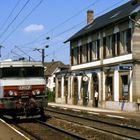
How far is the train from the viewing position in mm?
25141

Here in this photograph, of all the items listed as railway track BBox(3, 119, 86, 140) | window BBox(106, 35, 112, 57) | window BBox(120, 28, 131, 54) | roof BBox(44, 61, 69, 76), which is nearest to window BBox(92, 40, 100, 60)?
window BBox(106, 35, 112, 57)

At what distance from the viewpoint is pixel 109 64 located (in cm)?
4556

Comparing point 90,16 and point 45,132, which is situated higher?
point 90,16

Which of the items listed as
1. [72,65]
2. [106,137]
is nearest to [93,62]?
[72,65]

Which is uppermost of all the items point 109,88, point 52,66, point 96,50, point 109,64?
point 52,66

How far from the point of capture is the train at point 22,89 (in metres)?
25.1

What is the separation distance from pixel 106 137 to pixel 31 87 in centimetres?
770

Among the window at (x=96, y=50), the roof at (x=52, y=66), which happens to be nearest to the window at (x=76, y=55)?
the window at (x=96, y=50)

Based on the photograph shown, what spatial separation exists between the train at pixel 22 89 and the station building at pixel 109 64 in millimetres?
9944

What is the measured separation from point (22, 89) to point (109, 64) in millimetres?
21062

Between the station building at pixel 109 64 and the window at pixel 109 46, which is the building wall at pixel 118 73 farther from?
the window at pixel 109 46

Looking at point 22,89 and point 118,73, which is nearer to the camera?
point 22,89

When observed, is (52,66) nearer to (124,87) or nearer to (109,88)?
(109,88)

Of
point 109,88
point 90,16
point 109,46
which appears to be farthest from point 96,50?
point 90,16
